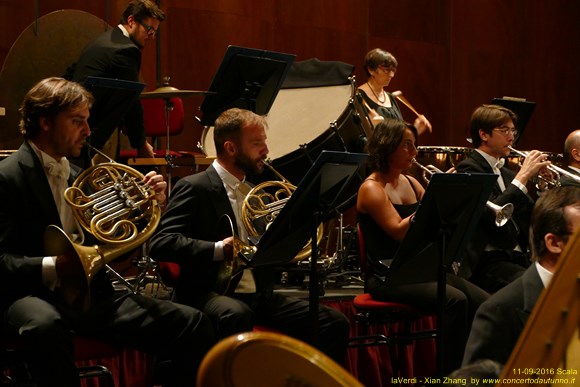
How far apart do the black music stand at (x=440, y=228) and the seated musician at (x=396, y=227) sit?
0.88 ft

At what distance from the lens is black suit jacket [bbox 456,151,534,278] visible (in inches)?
166

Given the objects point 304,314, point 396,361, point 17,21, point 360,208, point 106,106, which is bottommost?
point 396,361

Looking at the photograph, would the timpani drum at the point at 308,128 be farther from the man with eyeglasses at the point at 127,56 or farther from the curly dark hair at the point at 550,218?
the curly dark hair at the point at 550,218

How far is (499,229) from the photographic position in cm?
434

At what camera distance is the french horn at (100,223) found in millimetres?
2758

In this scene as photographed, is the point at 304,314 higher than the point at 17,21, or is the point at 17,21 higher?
the point at 17,21

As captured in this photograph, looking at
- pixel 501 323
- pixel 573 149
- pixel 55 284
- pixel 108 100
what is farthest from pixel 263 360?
pixel 573 149

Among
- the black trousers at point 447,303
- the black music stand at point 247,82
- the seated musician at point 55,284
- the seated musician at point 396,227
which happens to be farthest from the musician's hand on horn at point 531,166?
the seated musician at point 55,284

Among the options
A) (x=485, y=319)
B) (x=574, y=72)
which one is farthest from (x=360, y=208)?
(x=574, y=72)

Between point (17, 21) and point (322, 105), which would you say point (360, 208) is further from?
point (17, 21)

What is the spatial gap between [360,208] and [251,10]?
13.1 ft

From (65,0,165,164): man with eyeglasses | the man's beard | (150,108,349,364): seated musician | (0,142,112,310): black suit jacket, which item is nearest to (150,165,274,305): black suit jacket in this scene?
(150,108,349,364): seated musician

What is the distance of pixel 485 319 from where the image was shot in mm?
2064

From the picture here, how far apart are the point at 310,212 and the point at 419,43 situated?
592 centimetres
